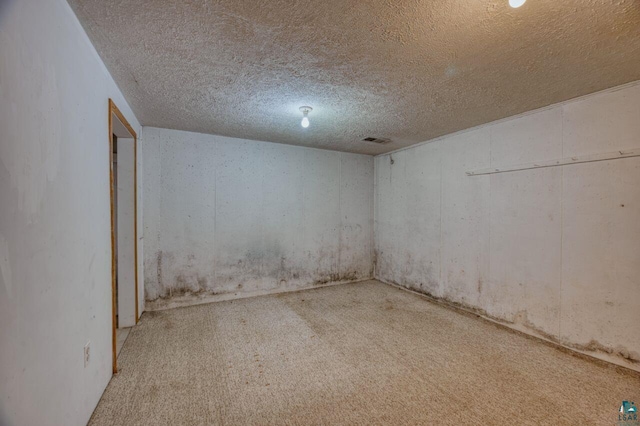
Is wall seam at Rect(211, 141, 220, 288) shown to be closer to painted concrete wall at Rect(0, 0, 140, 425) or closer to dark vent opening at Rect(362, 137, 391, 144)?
painted concrete wall at Rect(0, 0, 140, 425)

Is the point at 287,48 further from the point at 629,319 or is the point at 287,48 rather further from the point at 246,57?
the point at 629,319

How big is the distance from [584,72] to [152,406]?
3853 mm

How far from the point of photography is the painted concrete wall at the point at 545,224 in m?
2.22

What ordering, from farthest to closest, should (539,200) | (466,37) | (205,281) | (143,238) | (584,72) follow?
(205,281)
(143,238)
(539,200)
(584,72)
(466,37)

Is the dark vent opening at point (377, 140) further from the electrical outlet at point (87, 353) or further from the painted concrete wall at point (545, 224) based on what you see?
the electrical outlet at point (87, 353)

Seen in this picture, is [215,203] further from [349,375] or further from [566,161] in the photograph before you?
[566,161]

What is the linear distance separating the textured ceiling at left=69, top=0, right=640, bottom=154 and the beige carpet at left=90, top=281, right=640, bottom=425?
91.0 inches

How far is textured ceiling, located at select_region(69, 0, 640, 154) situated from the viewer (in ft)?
4.50

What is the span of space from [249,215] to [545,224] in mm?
3572

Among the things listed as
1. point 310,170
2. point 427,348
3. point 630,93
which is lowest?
point 427,348

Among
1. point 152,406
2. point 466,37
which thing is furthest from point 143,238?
point 466,37

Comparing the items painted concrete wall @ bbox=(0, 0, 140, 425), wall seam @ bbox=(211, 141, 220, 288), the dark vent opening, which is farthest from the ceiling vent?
painted concrete wall @ bbox=(0, 0, 140, 425)

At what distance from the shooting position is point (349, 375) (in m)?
2.10

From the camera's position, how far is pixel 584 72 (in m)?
1.98
